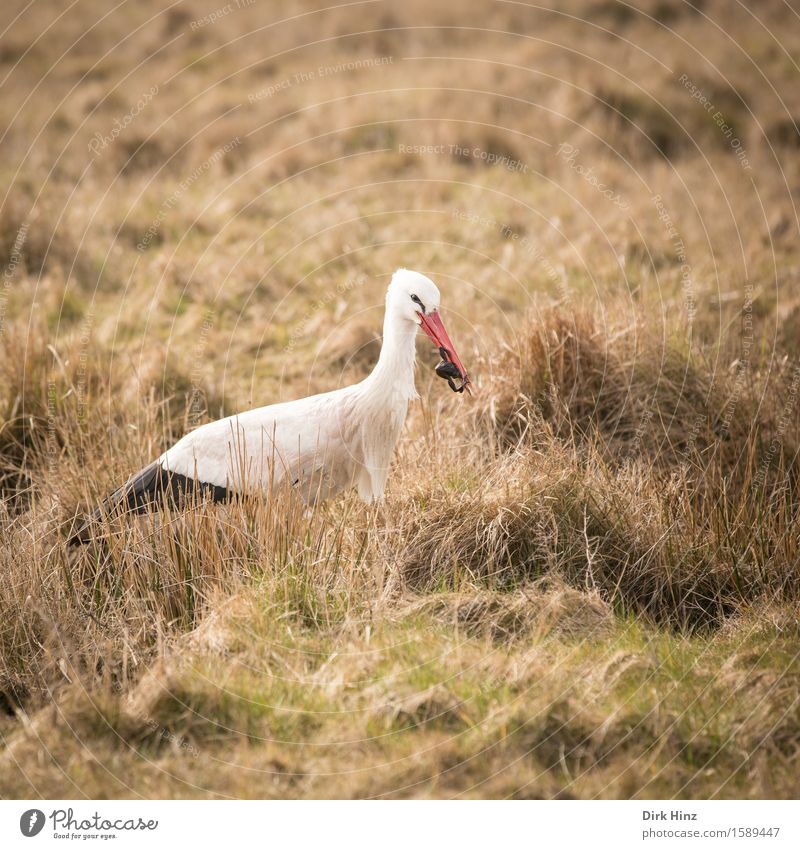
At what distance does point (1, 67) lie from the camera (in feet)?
44.4

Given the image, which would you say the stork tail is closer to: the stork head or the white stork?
the white stork

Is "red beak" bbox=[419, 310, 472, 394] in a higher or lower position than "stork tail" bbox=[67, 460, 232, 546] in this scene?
higher

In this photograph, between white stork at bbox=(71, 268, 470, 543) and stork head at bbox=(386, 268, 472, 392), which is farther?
white stork at bbox=(71, 268, 470, 543)

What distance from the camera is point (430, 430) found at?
18.5 ft

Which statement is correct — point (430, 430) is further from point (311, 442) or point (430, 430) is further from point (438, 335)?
point (438, 335)

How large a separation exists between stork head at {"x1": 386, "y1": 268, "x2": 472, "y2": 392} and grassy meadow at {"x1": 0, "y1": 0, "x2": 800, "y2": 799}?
64cm

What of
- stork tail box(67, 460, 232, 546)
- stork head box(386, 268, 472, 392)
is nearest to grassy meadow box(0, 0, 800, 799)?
stork tail box(67, 460, 232, 546)

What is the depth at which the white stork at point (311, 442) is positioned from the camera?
482 centimetres

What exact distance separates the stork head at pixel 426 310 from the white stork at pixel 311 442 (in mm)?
12

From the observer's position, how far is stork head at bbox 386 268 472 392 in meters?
4.62

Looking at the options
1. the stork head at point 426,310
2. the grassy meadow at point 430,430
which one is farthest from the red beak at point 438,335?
the grassy meadow at point 430,430

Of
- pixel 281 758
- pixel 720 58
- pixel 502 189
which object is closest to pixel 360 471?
pixel 281 758

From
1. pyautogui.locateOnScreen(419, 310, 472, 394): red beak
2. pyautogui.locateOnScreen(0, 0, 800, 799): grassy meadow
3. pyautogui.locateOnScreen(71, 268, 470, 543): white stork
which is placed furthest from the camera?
pyautogui.locateOnScreen(71, 268, 470, 543): white stork

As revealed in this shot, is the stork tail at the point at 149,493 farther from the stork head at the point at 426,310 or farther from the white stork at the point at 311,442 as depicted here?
the stork head at the point at 426,310
